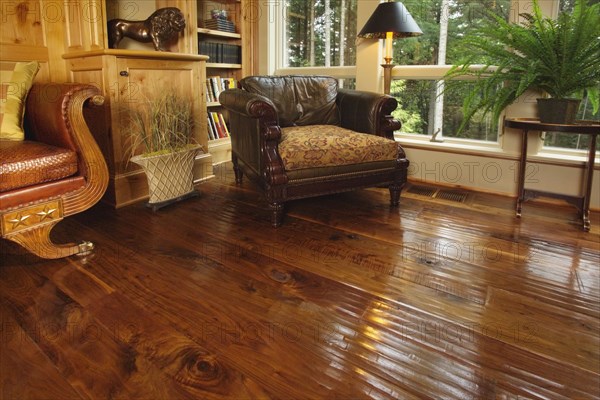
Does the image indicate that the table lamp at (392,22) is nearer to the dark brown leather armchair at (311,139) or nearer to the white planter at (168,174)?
the dark brown leather armchair at (311,139)

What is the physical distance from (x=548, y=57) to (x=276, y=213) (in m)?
1.69

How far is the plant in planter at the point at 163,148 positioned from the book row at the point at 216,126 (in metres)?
0.91

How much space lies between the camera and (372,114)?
8.69 ft

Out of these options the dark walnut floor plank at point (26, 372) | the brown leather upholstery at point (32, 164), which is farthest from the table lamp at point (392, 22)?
the dark walnut floor plank at point (26, 372)

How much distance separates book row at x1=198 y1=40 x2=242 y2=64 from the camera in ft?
11.8

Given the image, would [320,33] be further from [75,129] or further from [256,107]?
[75,129]

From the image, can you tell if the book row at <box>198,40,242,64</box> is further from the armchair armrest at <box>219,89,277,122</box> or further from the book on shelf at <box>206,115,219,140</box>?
the armchair armrest at <box>219,89,277,122</box>

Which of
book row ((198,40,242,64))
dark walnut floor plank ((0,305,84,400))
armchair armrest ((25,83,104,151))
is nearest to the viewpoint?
dark walnut floor plank ((0,305,84,400))

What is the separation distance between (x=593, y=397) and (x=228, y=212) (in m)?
1.95

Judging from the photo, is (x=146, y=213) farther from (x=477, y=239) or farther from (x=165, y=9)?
(x=477, y=239)

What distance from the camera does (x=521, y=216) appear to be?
2.52 m

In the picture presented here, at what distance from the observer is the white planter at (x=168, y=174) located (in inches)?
99.3

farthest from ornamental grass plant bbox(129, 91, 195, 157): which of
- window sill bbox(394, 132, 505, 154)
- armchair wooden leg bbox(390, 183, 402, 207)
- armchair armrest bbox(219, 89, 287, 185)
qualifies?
window sill bbox(394, 132, 505, 154)

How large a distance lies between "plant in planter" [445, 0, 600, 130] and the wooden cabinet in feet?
6.33
